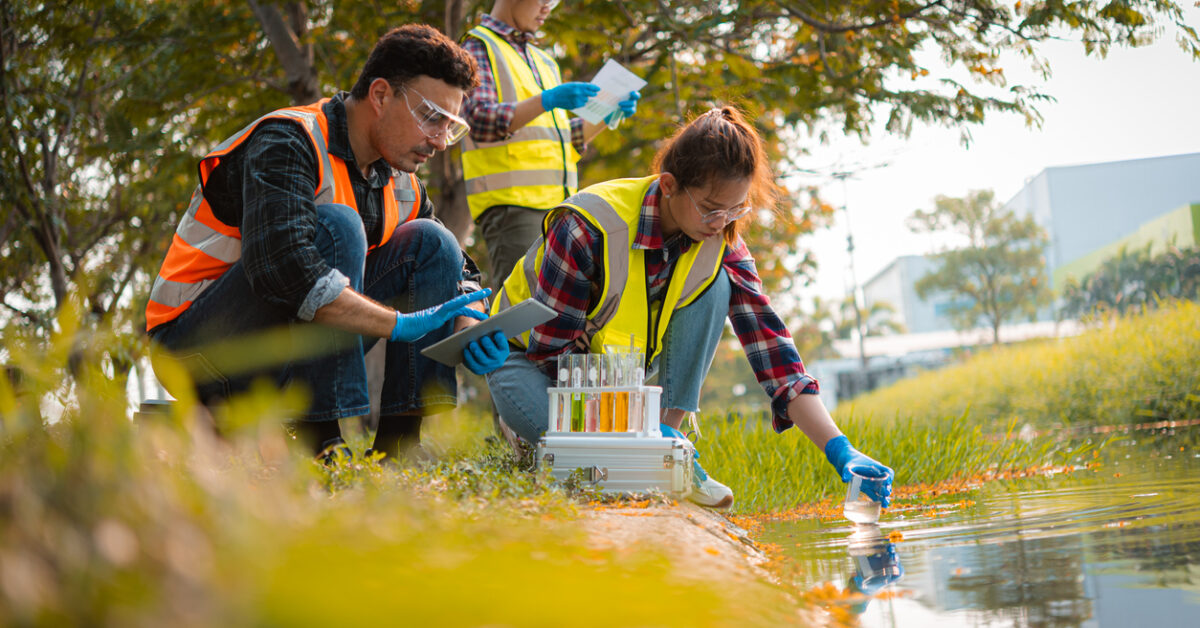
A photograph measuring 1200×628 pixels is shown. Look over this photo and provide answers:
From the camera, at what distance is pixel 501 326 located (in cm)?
273

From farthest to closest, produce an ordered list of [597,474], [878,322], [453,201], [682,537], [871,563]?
[878,322], [453,201], [597,474], [871,563], [682,537]

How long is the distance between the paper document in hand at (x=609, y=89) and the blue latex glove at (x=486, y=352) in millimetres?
1580

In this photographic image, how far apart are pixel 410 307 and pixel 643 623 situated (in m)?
2.48

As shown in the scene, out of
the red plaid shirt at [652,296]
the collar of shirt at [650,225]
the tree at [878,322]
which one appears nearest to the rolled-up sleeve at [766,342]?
the red plaid shirt at [652,296]

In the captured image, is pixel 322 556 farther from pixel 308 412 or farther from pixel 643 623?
pixel 308 412

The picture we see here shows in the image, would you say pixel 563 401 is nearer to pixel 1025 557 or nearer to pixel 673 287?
pixel 673 287

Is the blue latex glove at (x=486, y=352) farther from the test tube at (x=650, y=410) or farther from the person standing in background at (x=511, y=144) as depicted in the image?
the person standing in background at (x=511, y=144)

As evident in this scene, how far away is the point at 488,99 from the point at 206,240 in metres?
1.55

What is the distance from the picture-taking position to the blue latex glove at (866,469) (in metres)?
2.83

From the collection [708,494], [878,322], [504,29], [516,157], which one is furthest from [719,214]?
[878,322]

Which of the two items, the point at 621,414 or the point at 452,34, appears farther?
the point at 452,34

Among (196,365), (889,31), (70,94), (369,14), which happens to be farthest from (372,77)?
(70,94)

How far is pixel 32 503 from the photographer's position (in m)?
0.75

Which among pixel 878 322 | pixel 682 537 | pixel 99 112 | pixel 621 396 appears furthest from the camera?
pixel 878 322
